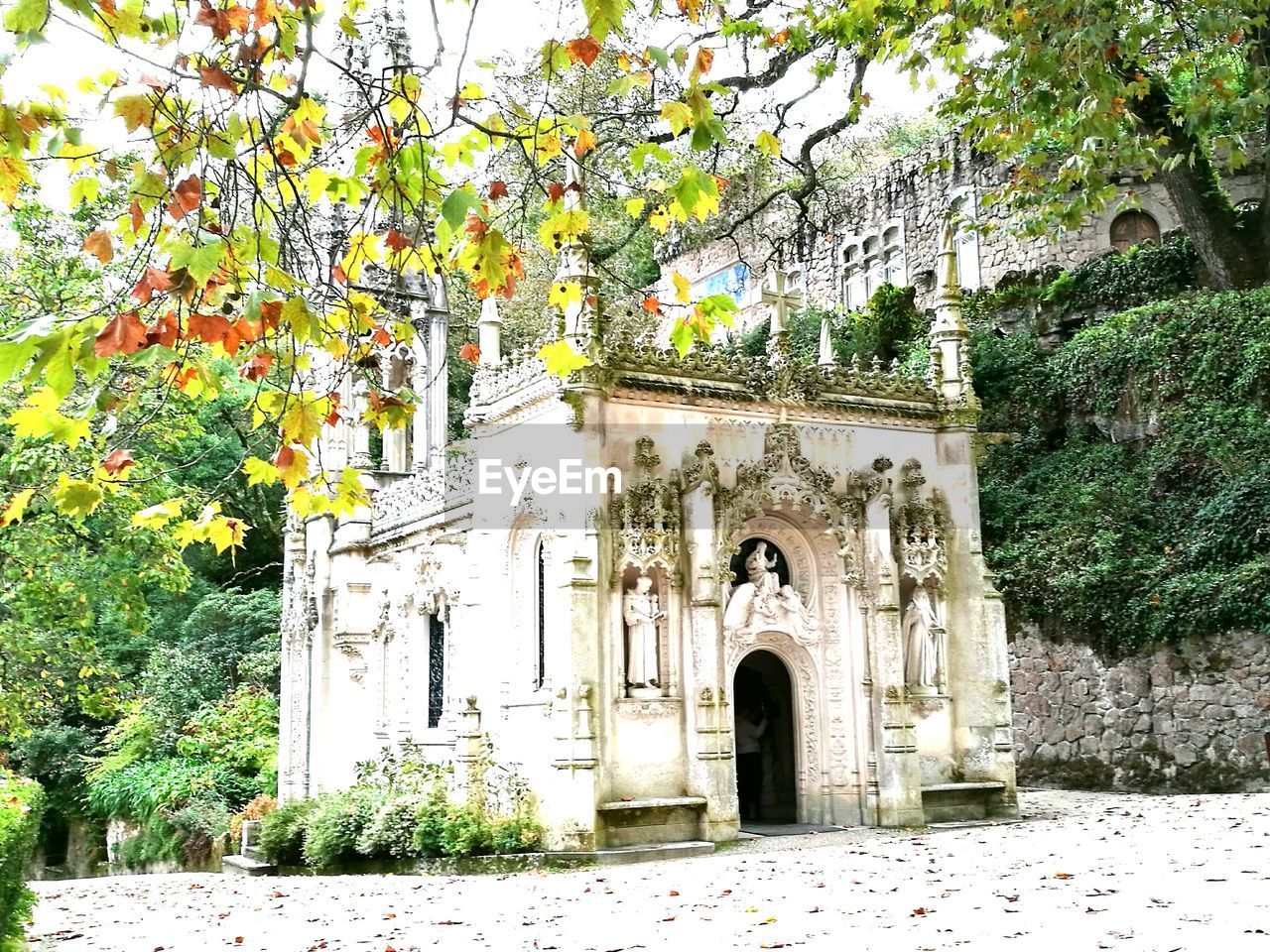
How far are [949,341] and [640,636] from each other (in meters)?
6.10

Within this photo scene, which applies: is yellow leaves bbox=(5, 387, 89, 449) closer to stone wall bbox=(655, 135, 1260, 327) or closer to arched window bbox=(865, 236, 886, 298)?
stone wall bbox=(655, 135, 1260, 327)

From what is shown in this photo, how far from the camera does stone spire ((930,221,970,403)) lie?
→ 16.8 meters

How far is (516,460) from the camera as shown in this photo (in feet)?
49.7

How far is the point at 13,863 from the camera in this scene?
1051 cm

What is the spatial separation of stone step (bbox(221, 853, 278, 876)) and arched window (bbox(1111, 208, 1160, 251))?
22974 mm

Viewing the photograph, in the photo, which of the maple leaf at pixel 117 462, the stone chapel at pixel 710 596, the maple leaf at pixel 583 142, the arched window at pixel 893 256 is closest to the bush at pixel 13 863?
the maple leaf at pixel 117 462

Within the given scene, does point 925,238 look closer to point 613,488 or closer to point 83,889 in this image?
point 613,488

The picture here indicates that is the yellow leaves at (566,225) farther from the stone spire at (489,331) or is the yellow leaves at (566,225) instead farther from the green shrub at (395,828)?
the green shrub at (395,828)

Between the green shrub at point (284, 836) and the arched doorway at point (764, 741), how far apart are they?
626 centimetres

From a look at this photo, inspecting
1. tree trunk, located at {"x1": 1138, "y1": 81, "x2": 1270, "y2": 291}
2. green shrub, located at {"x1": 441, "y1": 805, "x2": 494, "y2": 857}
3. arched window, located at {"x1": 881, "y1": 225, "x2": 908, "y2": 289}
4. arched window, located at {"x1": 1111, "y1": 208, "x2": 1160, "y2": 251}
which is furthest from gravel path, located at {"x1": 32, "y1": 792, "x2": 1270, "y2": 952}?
arched window, located at {"x1": 881, "y1": 225, "x2": 908, "y2": 289}

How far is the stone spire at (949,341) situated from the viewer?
1684 cm

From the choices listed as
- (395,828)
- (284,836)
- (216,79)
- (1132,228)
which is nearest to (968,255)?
(1132,228)

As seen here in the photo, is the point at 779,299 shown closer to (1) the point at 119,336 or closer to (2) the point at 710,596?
(2) the point at 710,596

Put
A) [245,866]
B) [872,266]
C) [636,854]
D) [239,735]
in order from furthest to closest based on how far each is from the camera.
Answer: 1. [872,266]
2. [239,735]
3. [245,866]
4. [636,854]
